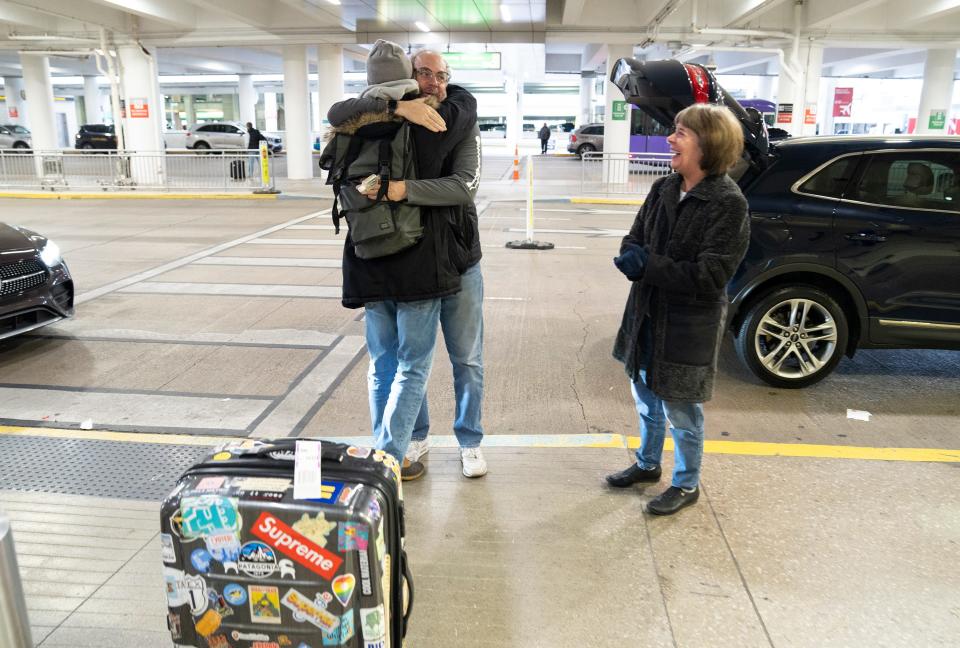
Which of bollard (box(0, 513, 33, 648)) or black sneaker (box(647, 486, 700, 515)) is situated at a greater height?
bollard (box(0, 513, 33, 648))

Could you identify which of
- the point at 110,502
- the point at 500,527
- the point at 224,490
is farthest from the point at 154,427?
the point at 224,490

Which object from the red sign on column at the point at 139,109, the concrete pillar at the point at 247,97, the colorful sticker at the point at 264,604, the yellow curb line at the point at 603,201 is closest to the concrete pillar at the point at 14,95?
the concrete pillar at the point at 247,97

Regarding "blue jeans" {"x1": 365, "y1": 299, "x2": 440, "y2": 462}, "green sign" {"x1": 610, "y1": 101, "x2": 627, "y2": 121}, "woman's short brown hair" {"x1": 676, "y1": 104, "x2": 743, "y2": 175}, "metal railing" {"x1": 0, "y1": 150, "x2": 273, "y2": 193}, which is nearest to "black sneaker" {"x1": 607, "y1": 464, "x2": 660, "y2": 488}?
"blue jeans" {"x1": 365, "y1": 299, "x2": 440, "y2": 462}

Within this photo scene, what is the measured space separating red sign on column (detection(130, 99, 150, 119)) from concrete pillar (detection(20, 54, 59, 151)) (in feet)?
19.3

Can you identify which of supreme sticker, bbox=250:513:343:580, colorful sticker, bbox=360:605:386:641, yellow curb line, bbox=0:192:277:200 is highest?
yellow curb line, bbox=0:192:277:200

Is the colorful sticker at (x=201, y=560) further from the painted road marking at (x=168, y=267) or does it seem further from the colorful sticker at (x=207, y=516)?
the painted road marking at (x=168, y=267)

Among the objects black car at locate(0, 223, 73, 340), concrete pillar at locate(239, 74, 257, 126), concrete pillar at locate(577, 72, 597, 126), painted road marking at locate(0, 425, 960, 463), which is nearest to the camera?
painted road marking at locate(0, 425, 960, 463)

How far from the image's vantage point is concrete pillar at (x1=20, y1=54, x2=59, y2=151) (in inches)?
981

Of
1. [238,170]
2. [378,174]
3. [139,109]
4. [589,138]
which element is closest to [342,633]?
[378,174]

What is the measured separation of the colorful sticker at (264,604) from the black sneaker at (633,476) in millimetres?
2146

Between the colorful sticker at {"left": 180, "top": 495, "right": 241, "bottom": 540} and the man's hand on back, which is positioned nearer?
the colorful sticker at {"left": 180, "top": 495, "right": 241, "bottom": 540}

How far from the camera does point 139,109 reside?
834 inches

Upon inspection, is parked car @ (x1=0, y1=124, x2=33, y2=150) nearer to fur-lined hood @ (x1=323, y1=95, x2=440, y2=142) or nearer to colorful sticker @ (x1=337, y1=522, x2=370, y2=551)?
fur-lined hood @ (x1=323, y1=95, x2=440, y2=142)

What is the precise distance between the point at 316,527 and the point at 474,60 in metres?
23.1
